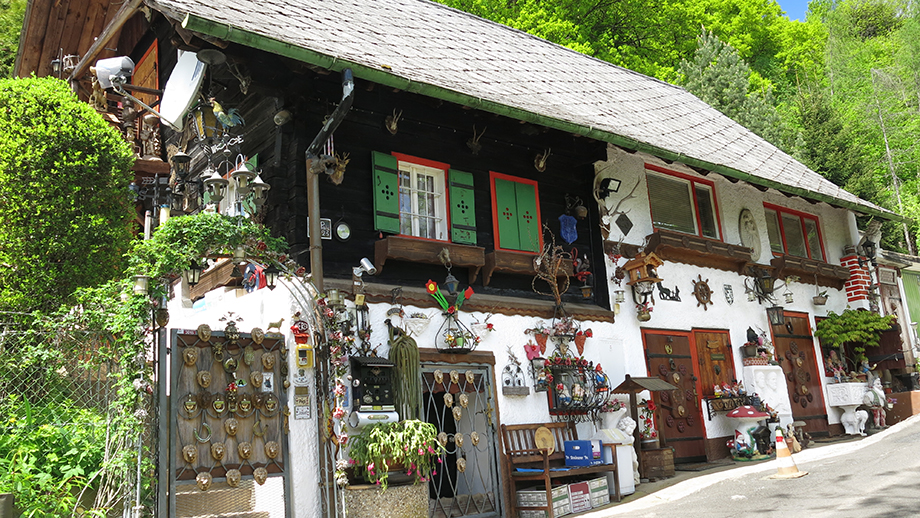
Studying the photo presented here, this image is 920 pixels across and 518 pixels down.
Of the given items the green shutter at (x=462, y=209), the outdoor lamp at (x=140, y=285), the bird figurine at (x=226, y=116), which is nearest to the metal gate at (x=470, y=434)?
the green shutter at (x=462, y=209)

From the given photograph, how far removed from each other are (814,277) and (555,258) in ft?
25.7

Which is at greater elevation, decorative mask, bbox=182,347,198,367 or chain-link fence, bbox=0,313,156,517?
decorative mask, bbox=182,347,198,367

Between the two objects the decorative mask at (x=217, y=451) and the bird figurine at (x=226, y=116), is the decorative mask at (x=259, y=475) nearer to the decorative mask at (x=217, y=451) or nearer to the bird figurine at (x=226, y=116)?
the decorative mask at (x=217, y=451)

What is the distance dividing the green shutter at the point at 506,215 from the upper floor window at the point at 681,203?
11.3ft

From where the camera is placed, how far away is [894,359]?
16.6 metres

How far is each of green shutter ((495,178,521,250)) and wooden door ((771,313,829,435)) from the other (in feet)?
21.7

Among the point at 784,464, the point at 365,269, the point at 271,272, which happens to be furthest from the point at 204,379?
the point at 784,464

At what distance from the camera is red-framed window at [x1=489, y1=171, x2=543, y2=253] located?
10.9 m

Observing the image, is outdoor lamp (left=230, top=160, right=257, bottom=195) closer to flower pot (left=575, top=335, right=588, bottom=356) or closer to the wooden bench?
the wooden bench

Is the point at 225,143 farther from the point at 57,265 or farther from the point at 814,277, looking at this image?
the point at 814,277

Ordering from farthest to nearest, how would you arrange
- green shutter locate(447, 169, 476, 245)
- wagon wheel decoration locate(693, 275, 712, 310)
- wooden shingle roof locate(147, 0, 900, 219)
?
wagon wheel decoration locate(693, 275, 712, 310), green shutter locate(447, 169, 476, 245), wooden shingle roof locate(147, 0, 900, 219)

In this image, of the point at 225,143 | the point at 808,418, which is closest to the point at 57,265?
the point at 225,143

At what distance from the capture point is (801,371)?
591 inches

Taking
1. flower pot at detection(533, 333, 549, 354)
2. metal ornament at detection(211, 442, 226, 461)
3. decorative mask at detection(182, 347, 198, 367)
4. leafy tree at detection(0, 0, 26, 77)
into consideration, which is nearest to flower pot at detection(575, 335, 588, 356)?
flower pot at detection(533, 333, 549, 354)
